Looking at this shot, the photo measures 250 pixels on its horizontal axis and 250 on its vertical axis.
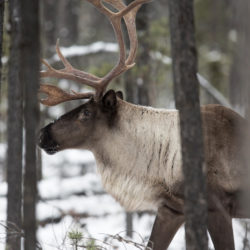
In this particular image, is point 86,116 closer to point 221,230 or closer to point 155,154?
point 155,154

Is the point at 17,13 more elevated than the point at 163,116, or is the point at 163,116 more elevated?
the point at 17,13

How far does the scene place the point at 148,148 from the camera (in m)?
4.32

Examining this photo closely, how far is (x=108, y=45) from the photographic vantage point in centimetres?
877

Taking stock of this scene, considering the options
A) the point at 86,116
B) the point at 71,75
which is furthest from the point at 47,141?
the point at 71,75

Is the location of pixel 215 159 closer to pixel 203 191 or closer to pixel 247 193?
pixel 247 193

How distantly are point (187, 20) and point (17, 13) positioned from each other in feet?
7.35

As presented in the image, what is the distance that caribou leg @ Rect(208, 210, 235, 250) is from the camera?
3.76 metres

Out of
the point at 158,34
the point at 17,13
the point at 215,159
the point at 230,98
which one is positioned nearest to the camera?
the point at 215,159

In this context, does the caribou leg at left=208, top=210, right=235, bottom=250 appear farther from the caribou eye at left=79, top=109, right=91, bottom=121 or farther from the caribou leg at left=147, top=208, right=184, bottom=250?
the caribou eye at left=79, top=109, right=91, bottom=121

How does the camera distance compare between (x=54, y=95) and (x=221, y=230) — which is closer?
(x=221, y=230)

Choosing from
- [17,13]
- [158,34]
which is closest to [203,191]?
[17,13]

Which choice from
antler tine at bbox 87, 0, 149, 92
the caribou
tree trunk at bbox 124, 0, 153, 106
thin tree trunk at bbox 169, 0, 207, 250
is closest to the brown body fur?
the caribou

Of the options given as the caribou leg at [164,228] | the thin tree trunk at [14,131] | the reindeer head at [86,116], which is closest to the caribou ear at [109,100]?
the reindeer head at [86,116]

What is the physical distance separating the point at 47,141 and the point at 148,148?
99 centimetres
